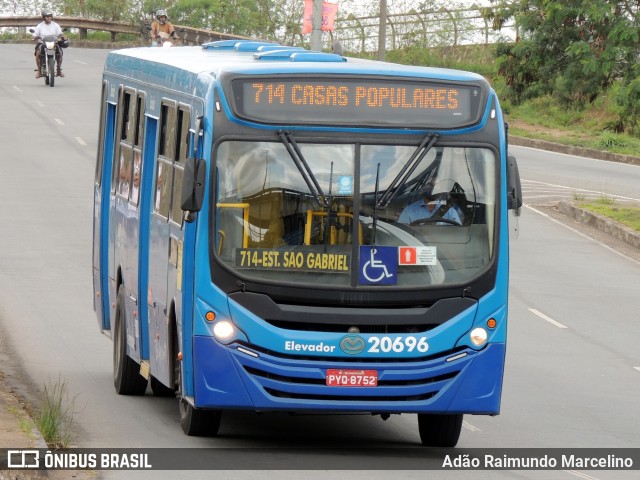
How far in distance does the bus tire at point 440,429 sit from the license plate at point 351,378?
1.01 metres

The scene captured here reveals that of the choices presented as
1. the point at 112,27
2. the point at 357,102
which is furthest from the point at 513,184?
the point at 112,27

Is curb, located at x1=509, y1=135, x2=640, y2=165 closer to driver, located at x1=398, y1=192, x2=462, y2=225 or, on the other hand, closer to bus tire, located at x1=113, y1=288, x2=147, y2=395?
bus tire, located at x1=113, y1=288, x2=147, y2=395

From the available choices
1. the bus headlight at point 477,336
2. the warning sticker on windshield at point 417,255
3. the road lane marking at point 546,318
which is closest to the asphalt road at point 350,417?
the road lane marking at point 546,318

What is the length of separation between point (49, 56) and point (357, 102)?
31957 mm

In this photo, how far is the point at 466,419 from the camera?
12484 millimetres

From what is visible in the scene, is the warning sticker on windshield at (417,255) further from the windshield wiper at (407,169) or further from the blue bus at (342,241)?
the windshield wiper at (407,169)

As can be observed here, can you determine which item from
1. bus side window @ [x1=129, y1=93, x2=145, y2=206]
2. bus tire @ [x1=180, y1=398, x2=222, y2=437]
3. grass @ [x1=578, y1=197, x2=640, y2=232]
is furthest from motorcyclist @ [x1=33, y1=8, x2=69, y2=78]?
bus tire @ [x1=180, y1=398, x2=222, y2=437]

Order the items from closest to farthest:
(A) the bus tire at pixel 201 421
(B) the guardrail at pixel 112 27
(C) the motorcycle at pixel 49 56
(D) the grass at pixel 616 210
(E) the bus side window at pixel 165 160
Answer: (A) the bus tire at pixel 201 421, (E) the bus side window at pixel 165 160, (D) the grass at pixel 616 210, (C) the motorcycle at pixel 49 56, (B) the guardrail at pixel 112 27

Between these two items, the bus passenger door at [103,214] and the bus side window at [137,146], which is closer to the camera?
the bus side window at [137,146]

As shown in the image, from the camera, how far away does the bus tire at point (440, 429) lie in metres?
10.8

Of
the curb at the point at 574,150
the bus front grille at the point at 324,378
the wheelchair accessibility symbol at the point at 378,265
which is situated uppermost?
the wheelchair accessibility symbol at the point at 378,265

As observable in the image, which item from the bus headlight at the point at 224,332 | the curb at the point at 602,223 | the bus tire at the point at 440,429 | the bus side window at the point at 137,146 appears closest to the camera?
the bus headlight at the point at 224,332

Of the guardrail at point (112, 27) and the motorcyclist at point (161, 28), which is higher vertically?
the motorcyclist at point (161, 28)

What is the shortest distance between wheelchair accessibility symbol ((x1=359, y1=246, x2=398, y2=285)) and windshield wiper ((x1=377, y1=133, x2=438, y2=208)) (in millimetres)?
296
